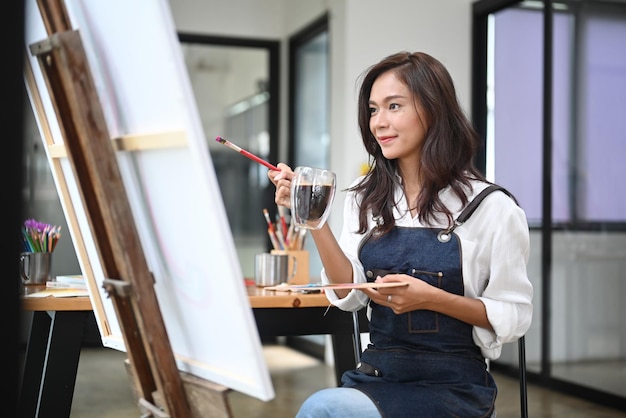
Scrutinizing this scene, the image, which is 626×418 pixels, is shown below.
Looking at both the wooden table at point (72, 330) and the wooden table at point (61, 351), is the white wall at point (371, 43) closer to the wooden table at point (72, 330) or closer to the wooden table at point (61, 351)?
the wooden table at point (72, 330)

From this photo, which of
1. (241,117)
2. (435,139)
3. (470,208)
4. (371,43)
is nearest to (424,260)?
(470,208)

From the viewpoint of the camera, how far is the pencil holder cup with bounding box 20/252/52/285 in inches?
102

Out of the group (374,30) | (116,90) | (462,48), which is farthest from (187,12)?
(116,90)

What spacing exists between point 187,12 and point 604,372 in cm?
373

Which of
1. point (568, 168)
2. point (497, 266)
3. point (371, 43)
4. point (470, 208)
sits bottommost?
point (568, 168)

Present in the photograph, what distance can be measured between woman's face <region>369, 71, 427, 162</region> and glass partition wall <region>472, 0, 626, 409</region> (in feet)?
8.28

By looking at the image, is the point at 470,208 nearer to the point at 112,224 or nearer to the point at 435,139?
the point at 435,139

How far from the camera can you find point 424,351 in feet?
5.76

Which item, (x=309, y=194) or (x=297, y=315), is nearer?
(x=309, y=194)

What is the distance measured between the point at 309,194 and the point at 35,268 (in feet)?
4.38

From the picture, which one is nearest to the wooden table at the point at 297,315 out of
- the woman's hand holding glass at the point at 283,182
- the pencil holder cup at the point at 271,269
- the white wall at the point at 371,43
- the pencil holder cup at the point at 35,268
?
the pencil holder cup at the point at 271,269

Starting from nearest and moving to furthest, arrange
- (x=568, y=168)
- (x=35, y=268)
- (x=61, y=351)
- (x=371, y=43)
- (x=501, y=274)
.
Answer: (x=501, y=274), (x=61, y=351), (x=35, y=268), (x=568, y=168), (x=371, y=43)

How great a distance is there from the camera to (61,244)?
5.54 meters

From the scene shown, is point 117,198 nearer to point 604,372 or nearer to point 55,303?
point 55,303
